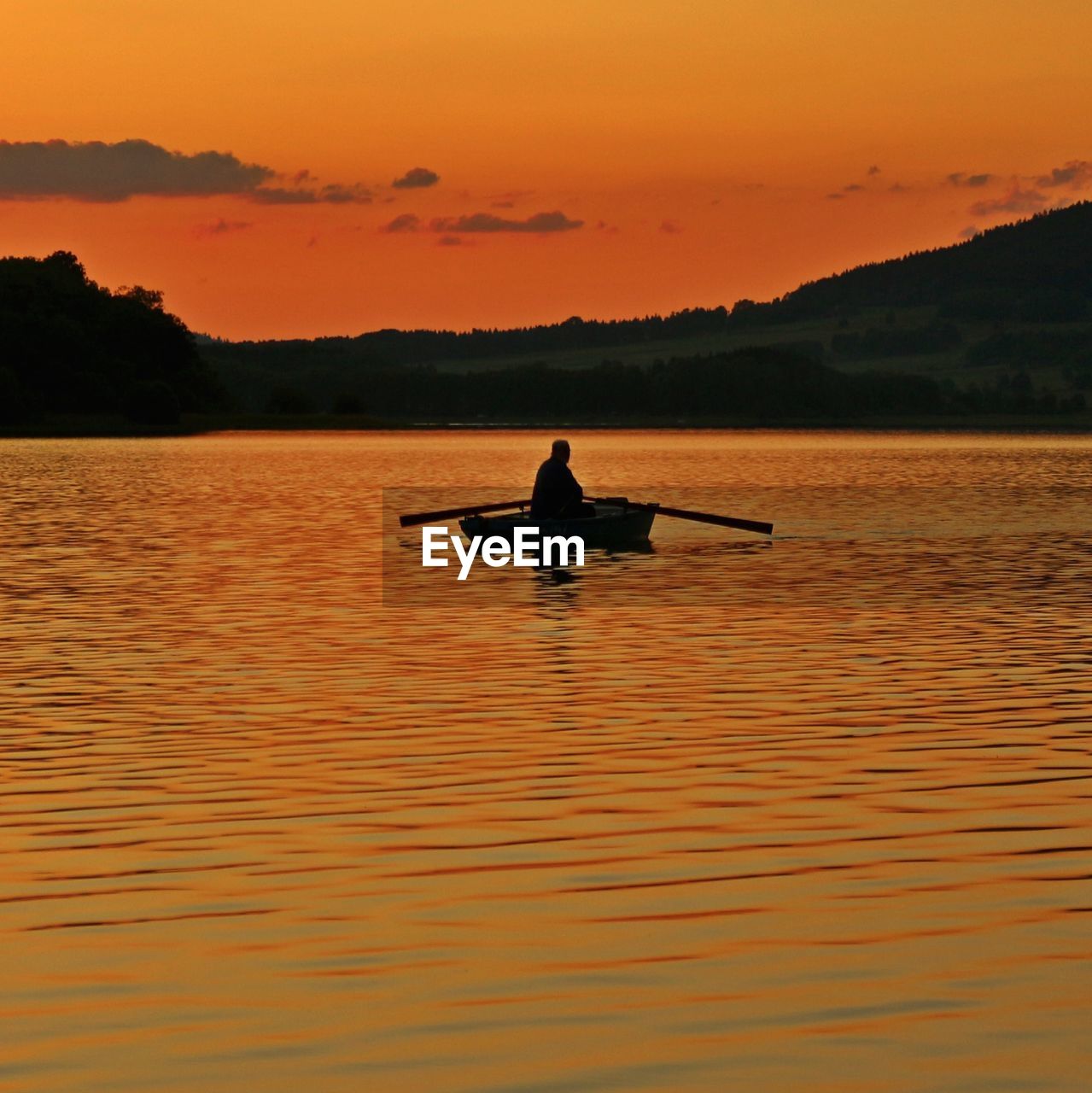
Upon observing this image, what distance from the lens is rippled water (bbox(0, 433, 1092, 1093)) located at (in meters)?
11.4

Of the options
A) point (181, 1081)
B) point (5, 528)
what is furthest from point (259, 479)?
point (181, 1081)

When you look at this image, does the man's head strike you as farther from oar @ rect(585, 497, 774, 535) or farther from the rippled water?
the rippled water

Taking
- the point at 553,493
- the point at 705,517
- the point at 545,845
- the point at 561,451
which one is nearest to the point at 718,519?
the point at 705,517

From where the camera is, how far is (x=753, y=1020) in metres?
11.8

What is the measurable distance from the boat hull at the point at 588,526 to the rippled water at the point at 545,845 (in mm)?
12429

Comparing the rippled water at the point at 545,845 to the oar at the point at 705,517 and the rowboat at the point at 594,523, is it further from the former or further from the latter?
the oar at the point at 705,517

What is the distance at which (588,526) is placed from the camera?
52.3 metres

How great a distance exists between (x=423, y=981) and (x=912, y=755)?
9212mm

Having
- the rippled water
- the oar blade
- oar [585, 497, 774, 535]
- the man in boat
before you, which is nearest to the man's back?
the man in boat

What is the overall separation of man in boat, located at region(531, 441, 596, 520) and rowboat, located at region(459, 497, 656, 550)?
0.83ft

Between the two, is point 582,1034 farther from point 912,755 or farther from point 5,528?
point 5,528

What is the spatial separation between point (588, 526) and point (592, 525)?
92 mm

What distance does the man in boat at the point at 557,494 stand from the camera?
165 ft

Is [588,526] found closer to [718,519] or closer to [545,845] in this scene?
[718,519]
